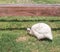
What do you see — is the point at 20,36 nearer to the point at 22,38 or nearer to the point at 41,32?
the point at 22,38

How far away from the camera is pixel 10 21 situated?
16.3 feet

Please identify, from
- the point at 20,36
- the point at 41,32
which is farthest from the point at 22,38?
the point at 41,32

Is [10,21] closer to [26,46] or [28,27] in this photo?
[28,27]

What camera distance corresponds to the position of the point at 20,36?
13.6 feet

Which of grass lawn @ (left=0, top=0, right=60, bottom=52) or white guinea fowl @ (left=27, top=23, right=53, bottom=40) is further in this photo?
white guinea fowl @ (left=27, top=23, right=53, bottom=40)

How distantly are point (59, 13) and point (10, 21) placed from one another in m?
1.72

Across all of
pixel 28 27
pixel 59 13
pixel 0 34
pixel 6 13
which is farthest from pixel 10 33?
pixel 59 13

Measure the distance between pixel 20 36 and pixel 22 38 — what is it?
4.2 inches

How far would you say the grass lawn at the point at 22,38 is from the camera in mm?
3658

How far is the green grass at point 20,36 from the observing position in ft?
12.0

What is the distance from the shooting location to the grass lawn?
366cm

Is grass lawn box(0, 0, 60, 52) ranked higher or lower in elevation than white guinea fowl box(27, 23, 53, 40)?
lower

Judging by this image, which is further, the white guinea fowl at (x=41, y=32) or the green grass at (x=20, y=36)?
the white guinea fowl at (x=41, y=32)

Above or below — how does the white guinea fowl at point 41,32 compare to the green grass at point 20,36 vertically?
above
